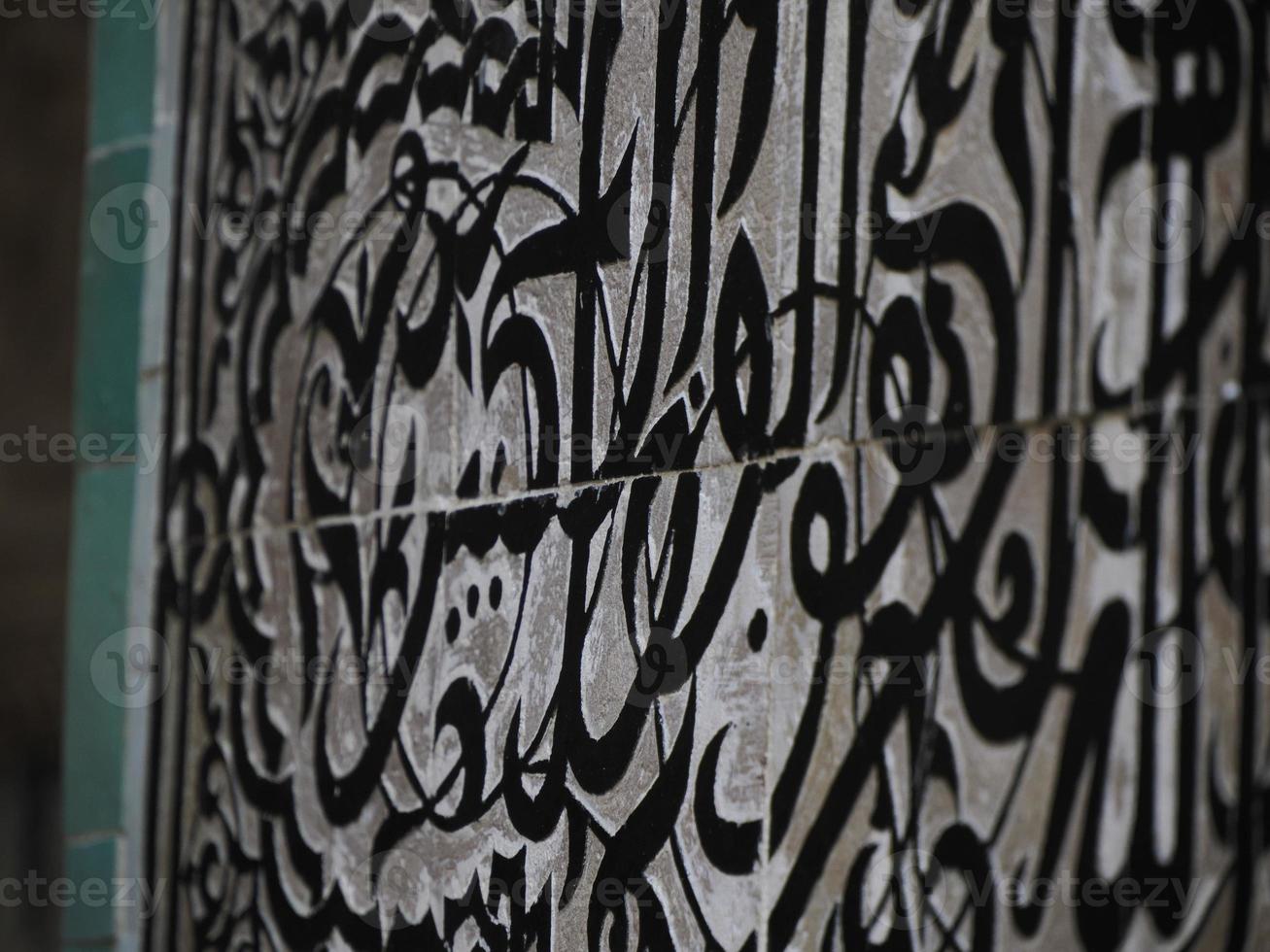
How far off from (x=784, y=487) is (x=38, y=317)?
2.76 meters

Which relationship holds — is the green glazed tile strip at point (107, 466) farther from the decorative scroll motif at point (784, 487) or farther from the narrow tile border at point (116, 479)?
the decorative scroll motif at point (784, 487)

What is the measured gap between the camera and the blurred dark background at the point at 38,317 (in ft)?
9.18

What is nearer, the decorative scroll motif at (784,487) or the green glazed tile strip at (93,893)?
the decorative scroll motif at (784,487)

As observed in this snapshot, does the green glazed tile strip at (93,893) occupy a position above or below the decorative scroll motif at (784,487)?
below

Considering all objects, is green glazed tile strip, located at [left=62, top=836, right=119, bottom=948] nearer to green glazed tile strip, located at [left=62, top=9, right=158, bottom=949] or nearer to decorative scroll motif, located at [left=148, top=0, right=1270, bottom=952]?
green glazed tile strip, located at [left=62, top=9, right=158, bottom=949]

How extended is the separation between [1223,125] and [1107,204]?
0.12ft

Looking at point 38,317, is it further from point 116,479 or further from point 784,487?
point 784,487

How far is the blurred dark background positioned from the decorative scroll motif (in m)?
2.18

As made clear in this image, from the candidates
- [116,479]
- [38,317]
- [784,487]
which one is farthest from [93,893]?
[38,317]

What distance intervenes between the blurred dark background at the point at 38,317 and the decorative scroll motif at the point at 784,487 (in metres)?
2.18

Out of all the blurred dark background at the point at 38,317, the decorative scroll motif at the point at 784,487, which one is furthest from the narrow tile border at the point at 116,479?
the blurred dark background at the point at 38,317

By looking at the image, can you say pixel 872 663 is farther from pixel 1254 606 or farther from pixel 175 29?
pixel 175 29

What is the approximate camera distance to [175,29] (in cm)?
115

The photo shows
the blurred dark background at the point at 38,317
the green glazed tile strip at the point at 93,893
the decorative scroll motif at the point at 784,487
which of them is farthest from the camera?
the blurred dark background at the point at 38,317
